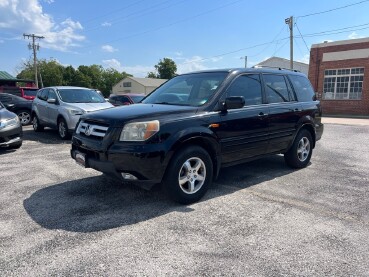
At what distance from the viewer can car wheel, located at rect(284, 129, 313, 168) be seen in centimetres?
605

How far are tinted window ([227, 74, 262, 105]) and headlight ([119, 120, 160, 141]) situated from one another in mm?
1424

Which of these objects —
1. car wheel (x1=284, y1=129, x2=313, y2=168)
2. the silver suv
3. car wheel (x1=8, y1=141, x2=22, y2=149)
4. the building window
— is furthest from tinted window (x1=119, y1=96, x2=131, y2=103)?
the building window

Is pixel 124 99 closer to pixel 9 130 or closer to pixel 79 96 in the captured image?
pixel 79 96

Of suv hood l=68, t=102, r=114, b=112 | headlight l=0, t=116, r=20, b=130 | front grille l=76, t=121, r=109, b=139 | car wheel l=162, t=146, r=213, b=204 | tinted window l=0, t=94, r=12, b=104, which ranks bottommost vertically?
A: car wheel l=162, t=146, r=213, b=204

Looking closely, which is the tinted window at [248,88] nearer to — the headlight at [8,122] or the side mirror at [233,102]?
the side mirror at [233,102]

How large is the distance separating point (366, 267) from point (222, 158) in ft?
7.44

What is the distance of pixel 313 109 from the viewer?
636 cm

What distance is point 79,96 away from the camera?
1034 centimetres

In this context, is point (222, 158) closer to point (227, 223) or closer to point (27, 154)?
point (227, 223)

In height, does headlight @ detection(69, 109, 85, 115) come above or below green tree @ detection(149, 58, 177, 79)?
below

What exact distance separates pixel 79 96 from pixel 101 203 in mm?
6837

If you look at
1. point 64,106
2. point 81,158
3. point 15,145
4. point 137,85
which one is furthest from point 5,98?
point 137,85

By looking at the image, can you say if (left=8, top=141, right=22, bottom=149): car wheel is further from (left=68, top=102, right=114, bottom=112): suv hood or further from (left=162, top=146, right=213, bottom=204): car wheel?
(left=162, top=146, right=213, bottom=204): car wheel

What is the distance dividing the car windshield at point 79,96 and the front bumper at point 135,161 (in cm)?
667
